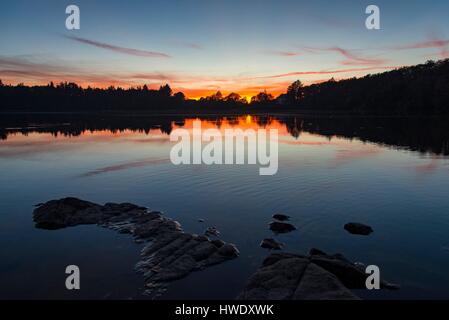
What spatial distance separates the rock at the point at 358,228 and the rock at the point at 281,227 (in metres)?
3.40

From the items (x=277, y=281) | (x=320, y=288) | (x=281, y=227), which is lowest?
(x=281, y=227)

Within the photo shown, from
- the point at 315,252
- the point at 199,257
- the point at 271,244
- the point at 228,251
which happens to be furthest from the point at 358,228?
the point at 199,257

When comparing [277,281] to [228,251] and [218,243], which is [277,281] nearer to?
[228,251]

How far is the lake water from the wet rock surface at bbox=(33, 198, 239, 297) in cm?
63

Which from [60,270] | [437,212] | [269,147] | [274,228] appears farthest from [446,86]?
[60,270]

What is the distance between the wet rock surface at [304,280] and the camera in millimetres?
12836

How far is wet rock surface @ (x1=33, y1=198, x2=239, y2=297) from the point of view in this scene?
16730mm

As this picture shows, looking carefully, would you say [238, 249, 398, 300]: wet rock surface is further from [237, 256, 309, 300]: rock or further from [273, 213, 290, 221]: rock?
[273, 213, 290, 221]: rock

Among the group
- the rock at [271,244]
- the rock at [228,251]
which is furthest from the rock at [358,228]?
the rock at [228,251]

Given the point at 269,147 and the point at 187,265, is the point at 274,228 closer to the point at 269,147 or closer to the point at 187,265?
the point at 187,265

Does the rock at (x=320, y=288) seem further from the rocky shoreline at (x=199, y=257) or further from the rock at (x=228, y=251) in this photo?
the rock at (x=228, y=251)

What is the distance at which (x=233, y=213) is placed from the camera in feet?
84.2

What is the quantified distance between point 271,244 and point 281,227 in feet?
9.26

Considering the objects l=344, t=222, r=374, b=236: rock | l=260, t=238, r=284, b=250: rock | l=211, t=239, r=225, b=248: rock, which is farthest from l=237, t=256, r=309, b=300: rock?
l=344, t=222, r=374, b=236: rock
